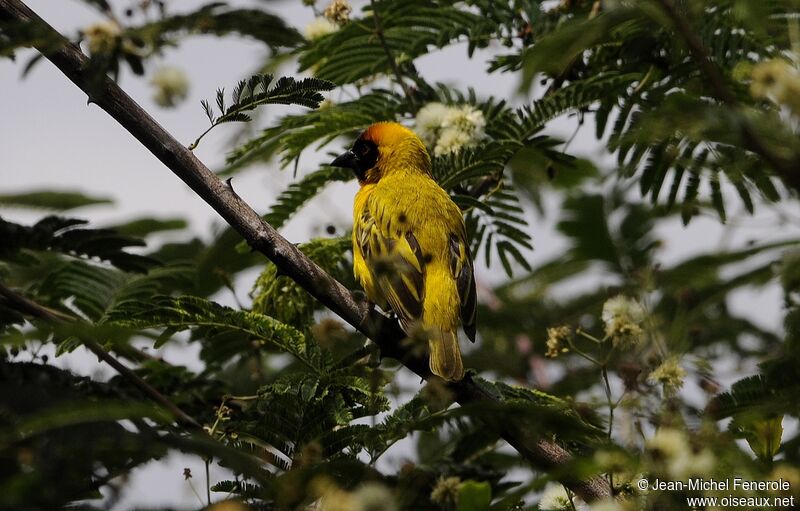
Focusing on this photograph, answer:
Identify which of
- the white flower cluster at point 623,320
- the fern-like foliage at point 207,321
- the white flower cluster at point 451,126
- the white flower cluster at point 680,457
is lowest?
the white flower cluster at point 680,457

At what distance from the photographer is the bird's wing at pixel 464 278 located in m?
4.81

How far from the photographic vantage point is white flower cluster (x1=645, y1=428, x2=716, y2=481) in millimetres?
2047

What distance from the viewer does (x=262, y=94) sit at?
3.38m

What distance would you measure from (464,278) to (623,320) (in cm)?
133

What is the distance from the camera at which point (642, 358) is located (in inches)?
123

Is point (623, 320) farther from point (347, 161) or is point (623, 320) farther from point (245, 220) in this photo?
point (347, 161)

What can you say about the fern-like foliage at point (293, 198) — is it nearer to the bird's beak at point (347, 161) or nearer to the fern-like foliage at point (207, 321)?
the bird's beak at point (347, 161)

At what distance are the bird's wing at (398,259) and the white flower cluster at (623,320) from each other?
1.02 metres

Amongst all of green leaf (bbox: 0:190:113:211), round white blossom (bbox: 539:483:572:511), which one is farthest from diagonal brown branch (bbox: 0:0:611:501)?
green leaf (bbox: 0:190:113:211)

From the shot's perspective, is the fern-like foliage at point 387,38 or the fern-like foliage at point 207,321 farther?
the fern-like foliage at point 387,38

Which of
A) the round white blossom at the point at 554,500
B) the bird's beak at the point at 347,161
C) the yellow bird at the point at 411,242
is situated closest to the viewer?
the round white blossom at the point at 554,500

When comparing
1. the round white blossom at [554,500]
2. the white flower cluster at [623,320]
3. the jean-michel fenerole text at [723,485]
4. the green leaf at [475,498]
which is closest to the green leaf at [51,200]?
the white flower cluster at [623,320]

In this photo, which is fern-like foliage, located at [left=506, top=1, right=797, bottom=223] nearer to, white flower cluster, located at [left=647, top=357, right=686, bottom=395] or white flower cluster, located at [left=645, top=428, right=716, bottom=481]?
white flower cluster, located at [left=647, top=357, right=686, bottom=395]

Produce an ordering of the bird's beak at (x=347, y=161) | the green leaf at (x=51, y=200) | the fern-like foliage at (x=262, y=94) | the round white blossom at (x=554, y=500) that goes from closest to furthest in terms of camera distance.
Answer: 1. the round white blossom at (x=554, y=500)
2. the fern-like foliage at (x=262, y=94)
3. the bird's beak at (x=347, y=161)
4. the green leaf at (x=51, y=200)
